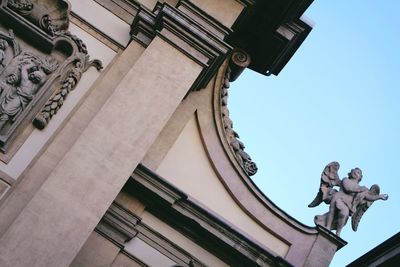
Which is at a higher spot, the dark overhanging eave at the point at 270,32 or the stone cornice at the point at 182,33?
the dark overhanging eave at the point at 270,32

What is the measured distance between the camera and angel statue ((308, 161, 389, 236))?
8766 millimetres

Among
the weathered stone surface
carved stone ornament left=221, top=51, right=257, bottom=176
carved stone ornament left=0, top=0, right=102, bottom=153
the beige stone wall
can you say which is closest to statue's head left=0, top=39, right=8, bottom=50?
carved stone ornament left=0, top=0, right=102, bottom=153

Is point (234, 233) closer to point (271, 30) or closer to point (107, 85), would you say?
point (107, 85)

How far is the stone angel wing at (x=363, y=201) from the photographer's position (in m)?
8.88

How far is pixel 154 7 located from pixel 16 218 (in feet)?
10.7

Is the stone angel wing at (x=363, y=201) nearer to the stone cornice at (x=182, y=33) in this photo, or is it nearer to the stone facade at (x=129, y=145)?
the stone facade at (x=129, y=145)

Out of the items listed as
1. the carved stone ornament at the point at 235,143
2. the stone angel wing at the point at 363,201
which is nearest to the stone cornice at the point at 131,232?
the carved stone ornament at the point at 235,143

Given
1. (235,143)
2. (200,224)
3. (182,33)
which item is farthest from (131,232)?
(182,33)

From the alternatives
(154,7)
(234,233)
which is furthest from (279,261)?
(154,7)

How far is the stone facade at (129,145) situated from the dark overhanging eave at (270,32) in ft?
0.16

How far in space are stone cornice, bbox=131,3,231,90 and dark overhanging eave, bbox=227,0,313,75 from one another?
34.2 inches

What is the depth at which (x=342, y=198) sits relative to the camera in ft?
29.0

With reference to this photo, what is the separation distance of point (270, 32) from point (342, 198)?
98.0 inches

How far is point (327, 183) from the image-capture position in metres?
9.05
